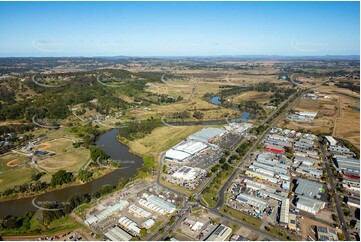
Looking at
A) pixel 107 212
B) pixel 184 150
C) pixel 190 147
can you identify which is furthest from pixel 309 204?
pixel 107 212

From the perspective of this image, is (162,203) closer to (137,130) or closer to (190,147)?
(190,147)

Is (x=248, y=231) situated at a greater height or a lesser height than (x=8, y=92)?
lesser

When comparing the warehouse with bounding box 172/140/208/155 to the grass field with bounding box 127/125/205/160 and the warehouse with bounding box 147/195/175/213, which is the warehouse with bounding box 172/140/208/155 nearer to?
the grass field with bounding box 127/125/205/160

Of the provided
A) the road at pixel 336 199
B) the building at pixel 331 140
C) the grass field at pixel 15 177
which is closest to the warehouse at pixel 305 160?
the road at pixel 336 199

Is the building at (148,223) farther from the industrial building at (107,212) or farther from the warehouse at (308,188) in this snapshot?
the warehouse at (308,188)

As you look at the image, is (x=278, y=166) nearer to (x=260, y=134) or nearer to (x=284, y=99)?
(x=260, y=134)

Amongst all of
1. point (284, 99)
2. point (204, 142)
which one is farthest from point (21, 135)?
point (284, 99)

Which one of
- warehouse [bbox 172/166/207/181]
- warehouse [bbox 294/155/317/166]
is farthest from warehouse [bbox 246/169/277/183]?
warehouse [bbox 294/155/317/166]
